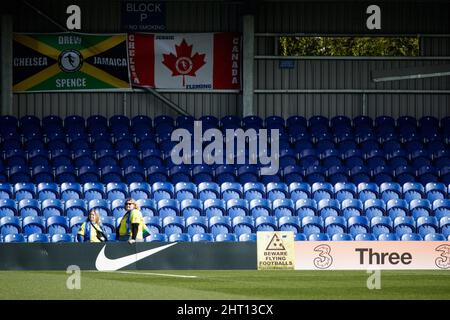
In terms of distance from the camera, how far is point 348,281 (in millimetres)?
19391

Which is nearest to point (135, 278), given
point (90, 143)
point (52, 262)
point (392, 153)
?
point (52, 262)

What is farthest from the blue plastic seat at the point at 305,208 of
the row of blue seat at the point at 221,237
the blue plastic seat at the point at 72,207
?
the blue plastic seat at the point at 72,207

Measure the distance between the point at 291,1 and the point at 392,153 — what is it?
5.16m

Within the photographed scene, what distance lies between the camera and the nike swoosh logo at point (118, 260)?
2205cm

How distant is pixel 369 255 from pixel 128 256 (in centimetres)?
497

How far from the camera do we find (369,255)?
2316 centimetres

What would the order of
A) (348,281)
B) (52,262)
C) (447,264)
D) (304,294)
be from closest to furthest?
(304,294) → (348,281) → (52,262) → (447,264)

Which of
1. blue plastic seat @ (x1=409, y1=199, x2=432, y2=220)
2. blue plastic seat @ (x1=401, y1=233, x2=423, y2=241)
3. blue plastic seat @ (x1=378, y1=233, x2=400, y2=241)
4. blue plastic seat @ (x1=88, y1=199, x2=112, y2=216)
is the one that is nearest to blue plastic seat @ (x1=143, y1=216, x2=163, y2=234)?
blue plastic seat @ (x1=88, y1=199, x2=112, y2=216)

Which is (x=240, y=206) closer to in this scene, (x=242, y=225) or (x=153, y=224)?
(x=242, y=225)

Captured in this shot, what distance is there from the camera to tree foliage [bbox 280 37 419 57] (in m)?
30.7

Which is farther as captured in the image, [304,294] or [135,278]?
[135,278]

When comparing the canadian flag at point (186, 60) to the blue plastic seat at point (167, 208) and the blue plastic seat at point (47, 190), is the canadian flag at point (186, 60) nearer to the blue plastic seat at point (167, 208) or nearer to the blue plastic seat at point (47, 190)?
the blue plastic seat at point (47, 190)

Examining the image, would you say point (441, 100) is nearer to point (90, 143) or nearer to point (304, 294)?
point (90, 143)

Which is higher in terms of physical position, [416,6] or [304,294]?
[416,6]
